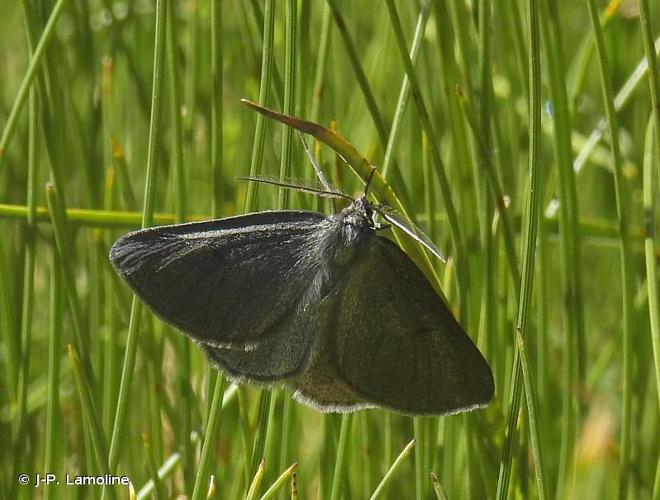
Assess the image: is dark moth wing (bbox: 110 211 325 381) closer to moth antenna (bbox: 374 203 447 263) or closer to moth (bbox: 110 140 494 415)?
moth (bbox: 110 140 494 415)

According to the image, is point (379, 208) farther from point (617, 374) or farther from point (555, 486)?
point (617, 374)

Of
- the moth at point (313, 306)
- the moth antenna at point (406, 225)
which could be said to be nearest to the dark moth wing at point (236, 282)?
the moth at point (313, 306)

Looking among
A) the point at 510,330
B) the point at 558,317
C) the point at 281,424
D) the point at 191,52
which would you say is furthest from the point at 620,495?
the point at 558,317

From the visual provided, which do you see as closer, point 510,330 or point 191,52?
point 510,330

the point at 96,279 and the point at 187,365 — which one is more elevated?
the point at 96,279

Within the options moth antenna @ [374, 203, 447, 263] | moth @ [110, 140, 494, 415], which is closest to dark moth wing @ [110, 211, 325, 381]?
moth @ [110, 140, 494, 415]

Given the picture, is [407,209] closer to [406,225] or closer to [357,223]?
[357,223]

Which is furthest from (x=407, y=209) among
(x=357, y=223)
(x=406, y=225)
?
(x=406, y=225)
